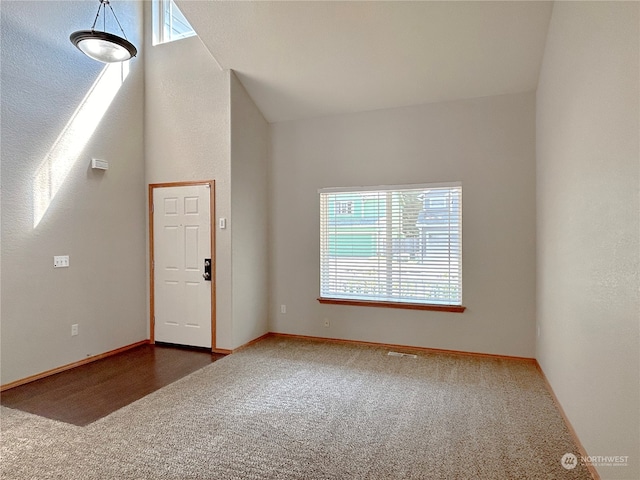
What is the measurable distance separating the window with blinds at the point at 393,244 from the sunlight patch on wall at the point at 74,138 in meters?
2.89

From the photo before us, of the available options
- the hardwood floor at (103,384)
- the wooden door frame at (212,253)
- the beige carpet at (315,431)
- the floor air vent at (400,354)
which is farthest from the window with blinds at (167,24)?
the floor air vent at (400,354)

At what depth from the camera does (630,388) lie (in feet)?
5.63

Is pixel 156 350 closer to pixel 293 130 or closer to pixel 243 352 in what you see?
pixel 243 352

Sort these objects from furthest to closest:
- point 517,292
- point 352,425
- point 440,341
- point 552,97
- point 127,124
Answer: point 127,124 → point 440,341 → point 517,292 → point 552,97 → point 352,425

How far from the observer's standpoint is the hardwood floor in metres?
3.00

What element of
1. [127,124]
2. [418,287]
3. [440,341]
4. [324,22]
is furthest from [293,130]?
[440,341]

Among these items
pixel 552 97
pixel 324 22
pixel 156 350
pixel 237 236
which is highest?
pixel 324 22

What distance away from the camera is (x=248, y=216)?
4738mm

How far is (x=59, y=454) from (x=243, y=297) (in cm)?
248

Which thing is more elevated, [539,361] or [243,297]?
[243,297]

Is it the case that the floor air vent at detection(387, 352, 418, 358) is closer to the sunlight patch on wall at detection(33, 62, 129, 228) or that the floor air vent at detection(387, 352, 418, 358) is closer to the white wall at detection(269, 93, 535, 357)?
the white wall at detection(269, 93, 535, 357)

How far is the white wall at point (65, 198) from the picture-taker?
3520mm

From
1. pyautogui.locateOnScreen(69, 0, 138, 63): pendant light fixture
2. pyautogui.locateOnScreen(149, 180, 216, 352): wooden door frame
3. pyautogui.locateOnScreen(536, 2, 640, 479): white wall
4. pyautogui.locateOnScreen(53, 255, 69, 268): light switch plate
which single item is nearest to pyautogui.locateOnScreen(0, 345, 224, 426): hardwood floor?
pyautogui.locateOnScreen(149, 180, 216, 352): wooden door frame

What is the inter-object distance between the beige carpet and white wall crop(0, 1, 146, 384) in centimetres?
118
